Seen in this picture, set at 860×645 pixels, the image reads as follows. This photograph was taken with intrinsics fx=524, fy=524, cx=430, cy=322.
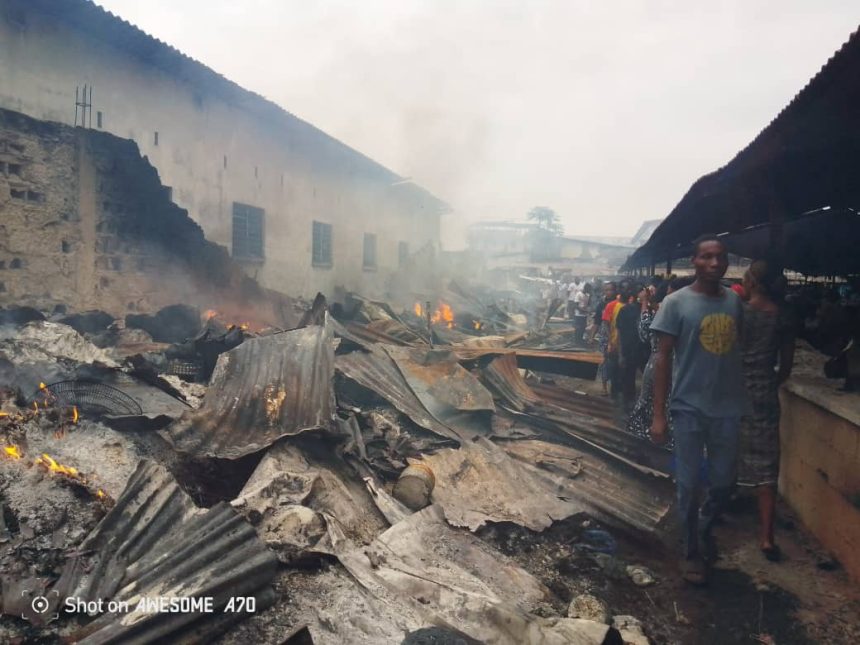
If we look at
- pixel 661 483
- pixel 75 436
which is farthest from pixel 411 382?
pixel 75 436

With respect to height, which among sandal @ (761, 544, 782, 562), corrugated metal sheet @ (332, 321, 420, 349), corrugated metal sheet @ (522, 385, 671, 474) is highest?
corrugated metal sheet @ (332, 321, 420, 349)

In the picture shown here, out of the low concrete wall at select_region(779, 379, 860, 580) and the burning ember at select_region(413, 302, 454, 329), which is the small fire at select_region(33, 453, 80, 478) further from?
the burning ember at select_region(413, 302, 454, 329)

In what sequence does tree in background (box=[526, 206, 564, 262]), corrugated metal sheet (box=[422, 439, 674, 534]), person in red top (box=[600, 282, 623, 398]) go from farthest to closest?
tree in background (box=[526, 206, 564, 262])
person in red top (box=[600, 282, 623, 398])
corrugated metal sheet (box=[422, 439, 674, 534])

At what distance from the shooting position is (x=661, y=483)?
4.56 metres

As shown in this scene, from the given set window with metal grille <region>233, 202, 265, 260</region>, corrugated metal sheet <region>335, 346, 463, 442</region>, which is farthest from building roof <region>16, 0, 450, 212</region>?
corrugated metal sheet <region>335, 346, 463, 442</region>

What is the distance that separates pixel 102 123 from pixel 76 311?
3185 mm

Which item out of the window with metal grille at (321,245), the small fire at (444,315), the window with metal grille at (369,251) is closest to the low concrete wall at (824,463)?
the small fire at (444,315)

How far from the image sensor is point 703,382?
3068mm

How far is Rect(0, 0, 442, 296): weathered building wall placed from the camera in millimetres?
7734

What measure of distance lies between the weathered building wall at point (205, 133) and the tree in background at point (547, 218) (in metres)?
32.8

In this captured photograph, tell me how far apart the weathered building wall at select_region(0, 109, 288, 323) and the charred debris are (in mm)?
1912

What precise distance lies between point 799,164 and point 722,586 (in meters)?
3.14

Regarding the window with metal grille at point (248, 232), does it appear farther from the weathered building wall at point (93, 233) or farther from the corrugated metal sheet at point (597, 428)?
the corrugated metal sheet at point (597, 428)

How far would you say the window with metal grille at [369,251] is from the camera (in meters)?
18.5
